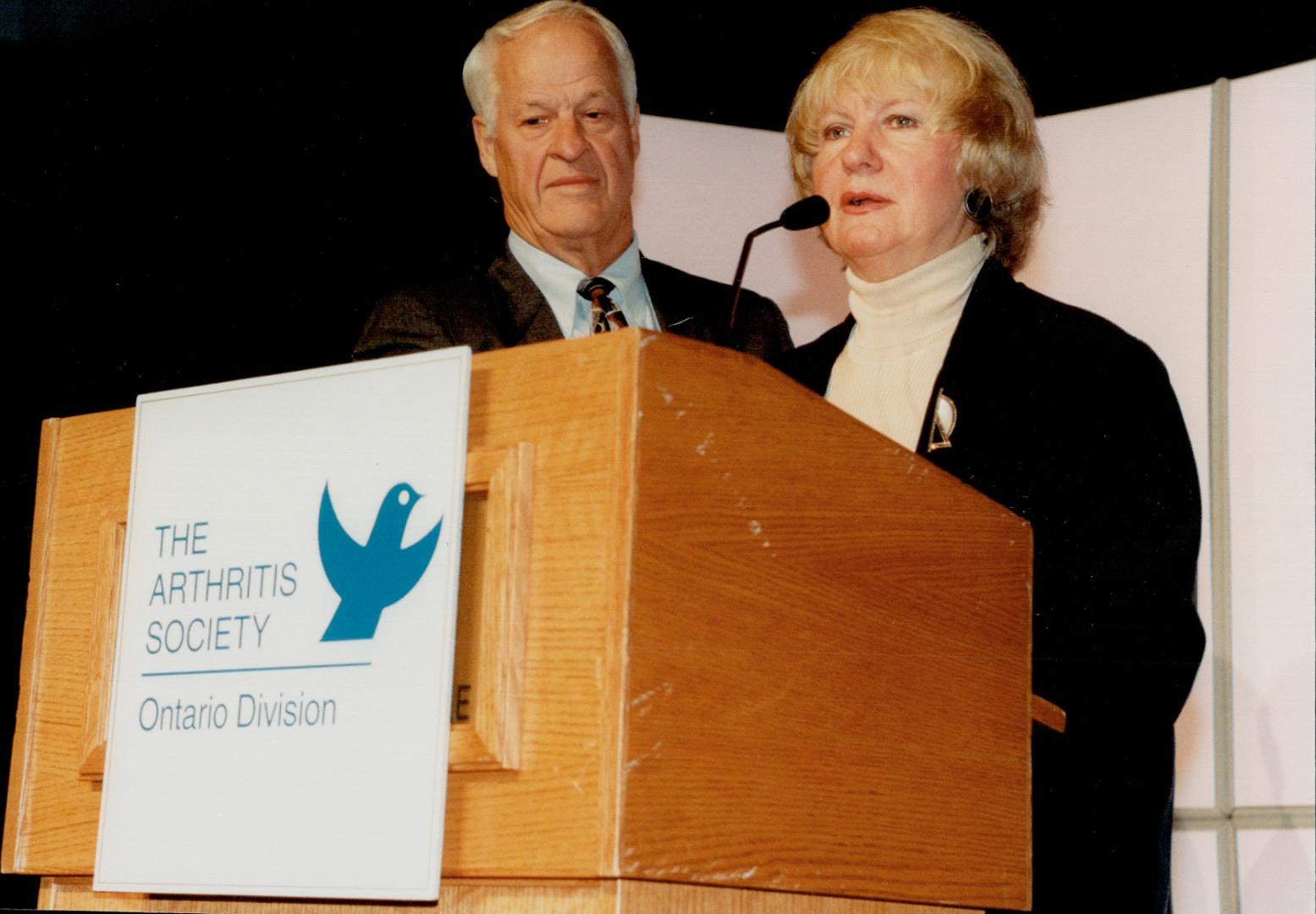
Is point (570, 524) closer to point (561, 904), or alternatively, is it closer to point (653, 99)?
point (561, 904)

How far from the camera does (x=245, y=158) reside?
9.20ft

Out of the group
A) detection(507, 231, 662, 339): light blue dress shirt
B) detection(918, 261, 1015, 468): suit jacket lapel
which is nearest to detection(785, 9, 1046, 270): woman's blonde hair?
detection(918, 261, 1015, 468): suit jacket lapel

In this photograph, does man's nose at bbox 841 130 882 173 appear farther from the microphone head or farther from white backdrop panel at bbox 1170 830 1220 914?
white backdrop panel at bbox 1170 830 1220 914

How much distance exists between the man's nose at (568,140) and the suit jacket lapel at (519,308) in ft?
0.63

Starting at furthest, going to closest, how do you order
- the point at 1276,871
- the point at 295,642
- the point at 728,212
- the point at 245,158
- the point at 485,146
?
the point at 728,212 < the point at 245,158 < the point at 485,146 < the point at 1276,871 < the point at 295,642

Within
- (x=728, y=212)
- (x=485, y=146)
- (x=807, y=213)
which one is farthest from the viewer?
(x=728, y=212)

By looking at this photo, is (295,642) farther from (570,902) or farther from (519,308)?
(519,308)

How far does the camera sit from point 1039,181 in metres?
2.31

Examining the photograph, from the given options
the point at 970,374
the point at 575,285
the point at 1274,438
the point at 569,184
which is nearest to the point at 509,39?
the point at 569,184

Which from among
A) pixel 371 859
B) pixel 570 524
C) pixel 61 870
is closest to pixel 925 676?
pixel 570 524

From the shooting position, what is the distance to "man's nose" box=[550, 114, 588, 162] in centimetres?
252

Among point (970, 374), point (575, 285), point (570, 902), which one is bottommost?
point (570, 902)

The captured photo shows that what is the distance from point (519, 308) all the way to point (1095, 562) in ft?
3.30

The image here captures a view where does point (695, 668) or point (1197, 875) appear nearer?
point (695, 668)
